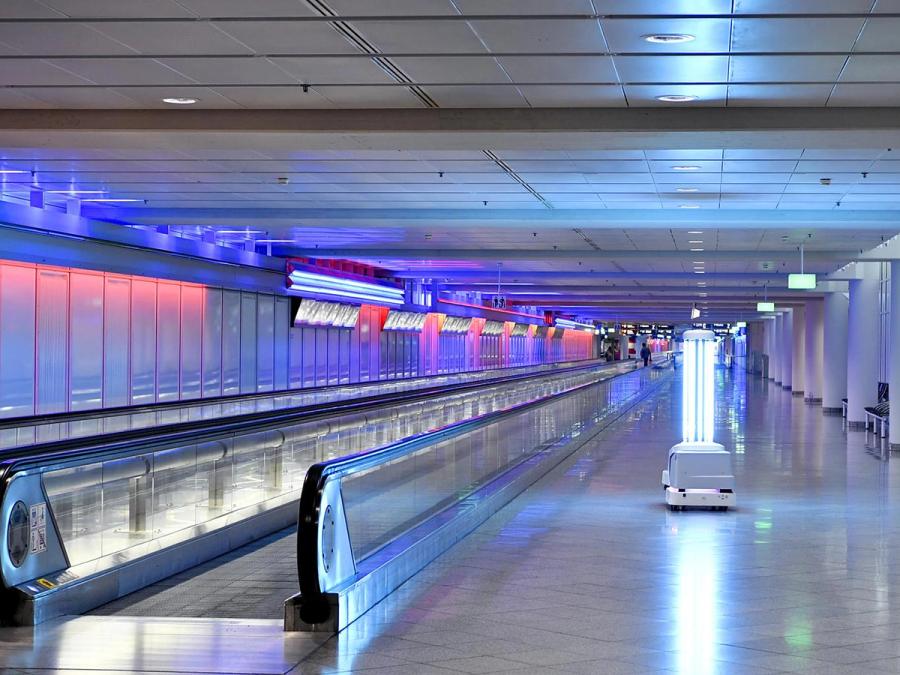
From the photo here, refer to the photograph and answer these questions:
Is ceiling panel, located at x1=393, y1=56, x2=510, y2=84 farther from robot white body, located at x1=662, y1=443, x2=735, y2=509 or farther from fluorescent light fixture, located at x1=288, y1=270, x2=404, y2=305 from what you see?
fluorescent light fixture, located at x1=288, y1=270, x2=404, y2=305

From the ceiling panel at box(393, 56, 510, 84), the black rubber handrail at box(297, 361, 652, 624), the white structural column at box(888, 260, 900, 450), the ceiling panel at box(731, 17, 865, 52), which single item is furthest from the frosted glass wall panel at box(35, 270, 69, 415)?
the white structural column at box(888, 260, 900, 450)

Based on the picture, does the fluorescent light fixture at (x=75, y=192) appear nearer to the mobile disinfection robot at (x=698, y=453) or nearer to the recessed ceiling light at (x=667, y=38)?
the mobile disinfection robot at (x=698, y=453)

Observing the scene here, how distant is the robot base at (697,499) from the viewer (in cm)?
1178

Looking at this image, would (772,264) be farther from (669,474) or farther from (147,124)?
(147,124)

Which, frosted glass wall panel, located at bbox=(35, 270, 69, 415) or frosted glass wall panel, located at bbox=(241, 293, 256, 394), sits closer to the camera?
frosted glass wall panel, located at bbox=(35, 270, 69, 415)

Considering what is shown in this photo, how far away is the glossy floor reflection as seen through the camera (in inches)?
226

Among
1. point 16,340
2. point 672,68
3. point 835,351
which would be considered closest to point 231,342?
point 16,340

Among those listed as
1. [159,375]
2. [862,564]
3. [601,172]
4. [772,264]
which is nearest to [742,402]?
[772,264]

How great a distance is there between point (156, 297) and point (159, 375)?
1.55 m

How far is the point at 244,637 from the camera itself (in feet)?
19.3

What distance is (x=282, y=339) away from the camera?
2872cm

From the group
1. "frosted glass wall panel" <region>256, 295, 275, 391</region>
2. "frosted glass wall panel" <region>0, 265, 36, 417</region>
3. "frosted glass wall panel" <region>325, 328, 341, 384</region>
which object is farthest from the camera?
"frosted glass wall panel" <region>325, 328, 341, 384</region>

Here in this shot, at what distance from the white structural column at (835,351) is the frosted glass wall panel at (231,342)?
16452 millimetres

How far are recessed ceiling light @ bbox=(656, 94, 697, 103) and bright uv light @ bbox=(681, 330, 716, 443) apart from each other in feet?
11.4
